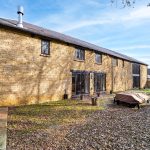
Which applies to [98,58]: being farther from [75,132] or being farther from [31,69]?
[75,132]

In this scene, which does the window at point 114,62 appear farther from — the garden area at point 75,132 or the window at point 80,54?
the garden area at point 75,132

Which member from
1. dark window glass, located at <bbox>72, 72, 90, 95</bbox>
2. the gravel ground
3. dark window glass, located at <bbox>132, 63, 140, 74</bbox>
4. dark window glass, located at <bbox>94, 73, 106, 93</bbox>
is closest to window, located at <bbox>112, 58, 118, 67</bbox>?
dark window glass, located at <bbox>94, 73, 106, 93</bbox>

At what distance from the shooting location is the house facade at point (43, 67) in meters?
16.7

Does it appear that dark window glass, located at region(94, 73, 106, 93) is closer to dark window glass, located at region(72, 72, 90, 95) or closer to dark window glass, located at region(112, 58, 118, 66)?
dark window glass, located at region(72, 72, 90, 95)

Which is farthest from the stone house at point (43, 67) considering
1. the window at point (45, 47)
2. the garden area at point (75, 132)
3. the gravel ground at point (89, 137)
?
the gravel ground at point (89, 137)

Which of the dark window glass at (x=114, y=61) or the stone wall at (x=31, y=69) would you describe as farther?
the dark window glass at (x=114, y=61)

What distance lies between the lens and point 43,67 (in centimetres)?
1986

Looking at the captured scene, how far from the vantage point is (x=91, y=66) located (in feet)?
91.0

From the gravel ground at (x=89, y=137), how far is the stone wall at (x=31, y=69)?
7.35 m

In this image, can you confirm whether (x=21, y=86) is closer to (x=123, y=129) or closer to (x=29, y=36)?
(x=29, y=36)

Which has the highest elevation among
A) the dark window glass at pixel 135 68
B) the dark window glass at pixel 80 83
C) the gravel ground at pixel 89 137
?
the dark window glass at pixel 135 68

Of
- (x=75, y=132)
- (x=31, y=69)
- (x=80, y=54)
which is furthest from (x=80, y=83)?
(x=75, y=132)

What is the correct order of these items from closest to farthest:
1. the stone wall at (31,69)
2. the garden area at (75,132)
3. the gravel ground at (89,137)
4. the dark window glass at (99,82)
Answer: the gravel ground at (89,137) → the garden area at (75,132) → the stone wall at (31,69) → the dark window glass at (99,82)

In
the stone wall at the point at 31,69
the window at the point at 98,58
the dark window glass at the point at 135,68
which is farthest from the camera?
the dark window glass at the point at 135,68
